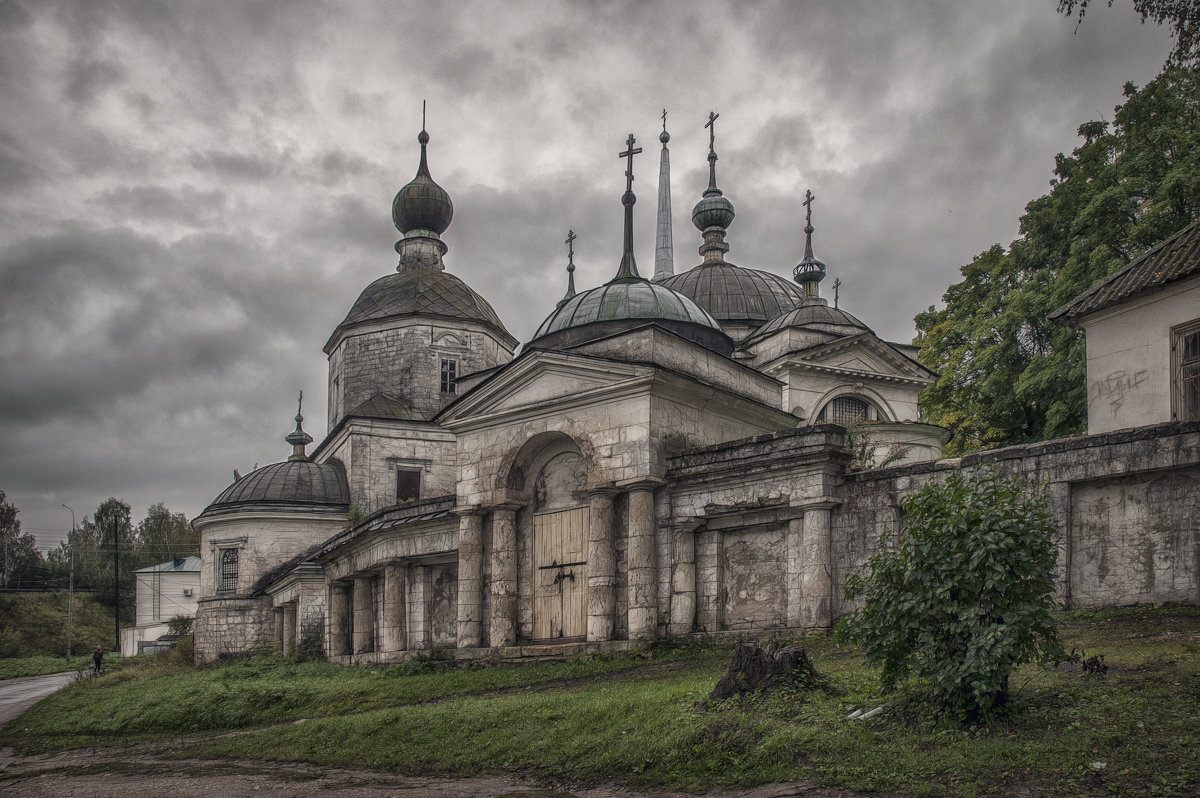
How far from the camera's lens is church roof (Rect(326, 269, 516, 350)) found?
3438 cm

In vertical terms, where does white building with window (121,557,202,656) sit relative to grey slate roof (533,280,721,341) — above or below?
below

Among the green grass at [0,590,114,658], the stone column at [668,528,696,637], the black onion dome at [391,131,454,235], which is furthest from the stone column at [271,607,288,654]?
the green grass at [0,590,114,658]

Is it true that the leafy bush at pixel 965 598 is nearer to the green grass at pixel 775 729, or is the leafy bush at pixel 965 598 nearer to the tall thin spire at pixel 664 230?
the green grass at pixel 775 729

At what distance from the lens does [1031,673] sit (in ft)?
27.7

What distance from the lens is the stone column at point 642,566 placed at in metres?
15.3

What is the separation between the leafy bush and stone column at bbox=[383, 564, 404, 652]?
14.3 metres

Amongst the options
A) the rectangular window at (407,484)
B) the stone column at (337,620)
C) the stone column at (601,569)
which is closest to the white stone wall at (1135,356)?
the stone column at (601,569)

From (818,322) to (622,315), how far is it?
1106 cm

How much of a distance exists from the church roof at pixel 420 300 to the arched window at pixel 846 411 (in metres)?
12.8

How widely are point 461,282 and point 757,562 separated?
921 inches

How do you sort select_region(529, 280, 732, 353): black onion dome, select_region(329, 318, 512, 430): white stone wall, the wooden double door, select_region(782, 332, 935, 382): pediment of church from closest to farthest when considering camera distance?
1. the wooden double door
2. select_region(529, 280, 732, 353): black onion dome
3. select_region(782, 332, 935, 382): pediment of church
4. select_region(329, 318, 512, 430): white stone wall

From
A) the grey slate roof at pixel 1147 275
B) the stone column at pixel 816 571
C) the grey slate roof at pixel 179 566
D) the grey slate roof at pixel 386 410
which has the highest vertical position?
the grey slate roof at pixel 1147 275

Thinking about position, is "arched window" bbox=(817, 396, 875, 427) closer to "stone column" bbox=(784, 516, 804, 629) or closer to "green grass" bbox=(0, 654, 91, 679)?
"stone column" bbox=(784, 516, 804, 629)

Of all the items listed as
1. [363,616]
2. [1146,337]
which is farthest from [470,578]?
[1146,337]
